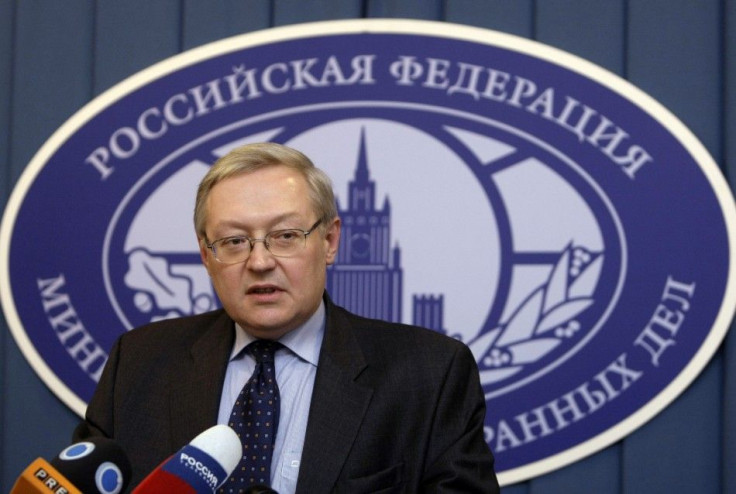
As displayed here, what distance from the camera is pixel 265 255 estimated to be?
1.60 meters

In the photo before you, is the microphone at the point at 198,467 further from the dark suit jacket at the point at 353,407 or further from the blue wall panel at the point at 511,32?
the blue wall panel at the point at 511,32

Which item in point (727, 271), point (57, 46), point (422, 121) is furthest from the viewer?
point (57, 46)

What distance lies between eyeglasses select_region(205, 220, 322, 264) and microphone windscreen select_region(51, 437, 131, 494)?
0.54 m

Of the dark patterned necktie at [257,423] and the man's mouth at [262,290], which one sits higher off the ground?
the man's mouth at [262,290]

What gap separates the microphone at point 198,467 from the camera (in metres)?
1.04

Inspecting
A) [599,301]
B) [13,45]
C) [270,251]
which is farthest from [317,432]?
[13,45]

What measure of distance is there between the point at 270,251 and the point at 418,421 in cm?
37

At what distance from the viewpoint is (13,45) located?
8.19 ft

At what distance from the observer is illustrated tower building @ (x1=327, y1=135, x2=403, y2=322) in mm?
2297

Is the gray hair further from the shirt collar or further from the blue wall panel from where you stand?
the blue wall panel

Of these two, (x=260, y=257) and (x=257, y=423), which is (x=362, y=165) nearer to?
(x=260, y=257)

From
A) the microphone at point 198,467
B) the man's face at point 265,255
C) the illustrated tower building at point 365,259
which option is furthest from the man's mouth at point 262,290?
the illustrated tower building at point 365,259

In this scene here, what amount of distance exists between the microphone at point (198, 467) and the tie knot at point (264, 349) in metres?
0.53

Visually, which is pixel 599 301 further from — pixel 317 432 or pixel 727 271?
pixel 317 432
